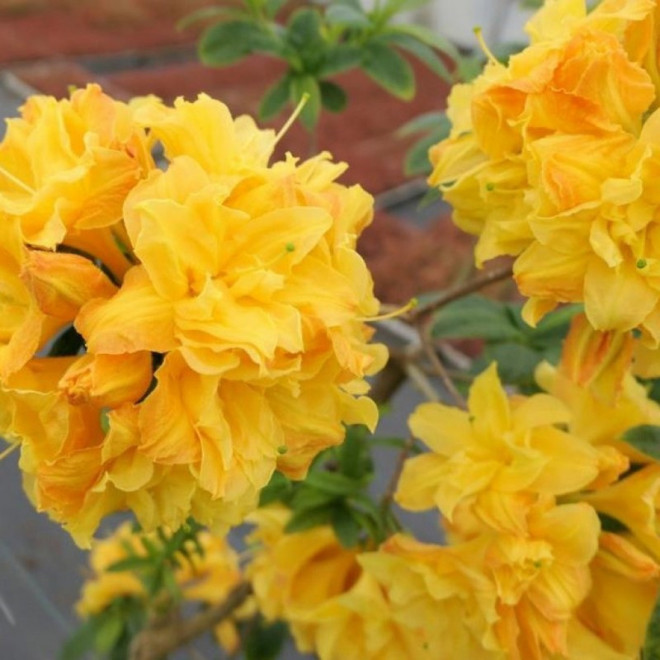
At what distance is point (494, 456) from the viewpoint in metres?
0.47

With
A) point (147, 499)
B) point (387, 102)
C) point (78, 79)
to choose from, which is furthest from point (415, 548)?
point (387, 102)

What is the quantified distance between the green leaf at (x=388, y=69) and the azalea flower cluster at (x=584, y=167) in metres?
0.27

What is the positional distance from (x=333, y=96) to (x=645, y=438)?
0.36 meters

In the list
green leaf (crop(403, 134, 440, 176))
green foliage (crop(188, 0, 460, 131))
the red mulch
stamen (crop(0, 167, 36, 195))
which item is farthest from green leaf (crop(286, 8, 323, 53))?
the red mulch

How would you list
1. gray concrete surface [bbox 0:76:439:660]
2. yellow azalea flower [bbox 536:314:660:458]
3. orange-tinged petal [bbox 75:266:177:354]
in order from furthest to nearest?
gray concrete surface [bbox 0:76:439:660] → yellow azalea flower [bbox 536:314:660:458] → orange-tinged petal [bbox 75:266:177:354]

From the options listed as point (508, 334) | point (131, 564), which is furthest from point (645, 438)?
point (131, 564)

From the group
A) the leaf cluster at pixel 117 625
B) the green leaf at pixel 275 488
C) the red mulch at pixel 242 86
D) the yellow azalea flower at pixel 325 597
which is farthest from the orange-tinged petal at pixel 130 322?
the red mulch at pixel 242 86

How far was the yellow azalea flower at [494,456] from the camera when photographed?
451mm

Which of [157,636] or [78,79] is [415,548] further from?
[78,79]

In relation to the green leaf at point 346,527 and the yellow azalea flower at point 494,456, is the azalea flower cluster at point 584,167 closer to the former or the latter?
the yellow azalea flower at point 494,456

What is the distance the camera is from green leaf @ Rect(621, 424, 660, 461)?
473mm

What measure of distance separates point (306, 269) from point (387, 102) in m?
3.08

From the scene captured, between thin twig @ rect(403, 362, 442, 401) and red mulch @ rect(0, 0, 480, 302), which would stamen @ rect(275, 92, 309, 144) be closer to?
thin twig @ rect(403, 362, 442, 401)

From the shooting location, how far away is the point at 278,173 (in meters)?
0.36
